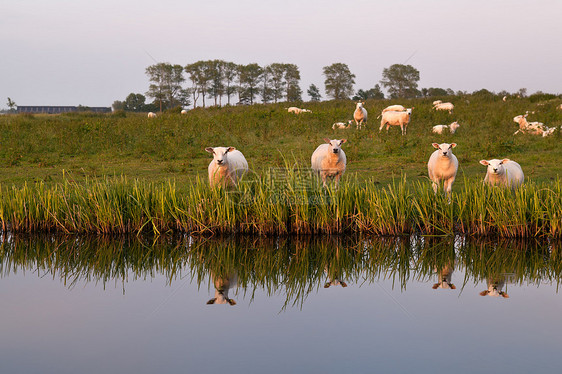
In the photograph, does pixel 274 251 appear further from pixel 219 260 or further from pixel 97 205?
pixel 97 205

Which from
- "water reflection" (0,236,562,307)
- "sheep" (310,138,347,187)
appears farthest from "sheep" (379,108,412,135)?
"water reflection" (0,236,562,307)

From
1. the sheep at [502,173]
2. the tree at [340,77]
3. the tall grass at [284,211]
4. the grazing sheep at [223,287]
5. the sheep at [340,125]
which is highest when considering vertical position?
the tree at [340,77]

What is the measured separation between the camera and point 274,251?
9.53 metres

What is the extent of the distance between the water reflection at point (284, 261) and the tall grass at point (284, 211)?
1.19 feet

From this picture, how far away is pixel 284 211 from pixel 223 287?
3.00 meters

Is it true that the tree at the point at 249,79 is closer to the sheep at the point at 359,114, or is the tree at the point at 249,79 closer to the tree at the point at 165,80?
the tree at the point at 165,80

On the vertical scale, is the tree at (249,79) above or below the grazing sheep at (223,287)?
above

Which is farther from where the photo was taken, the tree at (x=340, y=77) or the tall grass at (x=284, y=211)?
the tree at (x=340, y=77)

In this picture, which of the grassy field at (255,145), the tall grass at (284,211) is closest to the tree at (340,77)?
the grassy field at (255,145)

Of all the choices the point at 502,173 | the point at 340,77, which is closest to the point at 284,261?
the point at 502,173

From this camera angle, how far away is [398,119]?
25.9 metres

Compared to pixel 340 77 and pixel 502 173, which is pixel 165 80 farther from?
pixel 502 173

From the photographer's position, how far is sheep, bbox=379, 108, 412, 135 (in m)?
25.7

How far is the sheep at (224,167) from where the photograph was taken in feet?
38.7
